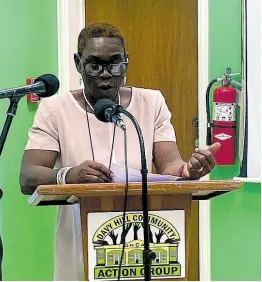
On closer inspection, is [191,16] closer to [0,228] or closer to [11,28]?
[11,28]

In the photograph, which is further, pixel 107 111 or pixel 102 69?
pixel 102 69

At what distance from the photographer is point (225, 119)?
11.3 feet

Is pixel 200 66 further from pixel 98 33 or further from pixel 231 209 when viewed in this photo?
pixel 98 33

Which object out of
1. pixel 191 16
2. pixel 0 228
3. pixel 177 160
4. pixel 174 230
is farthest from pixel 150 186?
pixel 191 16

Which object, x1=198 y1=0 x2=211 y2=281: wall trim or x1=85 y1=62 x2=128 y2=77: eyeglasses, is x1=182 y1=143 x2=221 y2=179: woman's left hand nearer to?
x1=85 y1=62 x2=128 y2=77: eyeglasses

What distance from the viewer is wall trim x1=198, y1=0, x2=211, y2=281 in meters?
3.67

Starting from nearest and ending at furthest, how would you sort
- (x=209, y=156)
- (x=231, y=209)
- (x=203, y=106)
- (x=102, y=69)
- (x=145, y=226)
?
1. (x=145, y=226)
2. (x=209, y=156)
3. (x=102, y=69)
4. (x=231, y=209)
5. (x=203, y=106)

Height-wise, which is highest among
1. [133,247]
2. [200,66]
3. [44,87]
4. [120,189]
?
[200,66]

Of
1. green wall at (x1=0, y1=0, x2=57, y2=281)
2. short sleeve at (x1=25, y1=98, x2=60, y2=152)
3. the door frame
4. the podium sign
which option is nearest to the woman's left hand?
the podium sign

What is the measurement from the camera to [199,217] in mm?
3771

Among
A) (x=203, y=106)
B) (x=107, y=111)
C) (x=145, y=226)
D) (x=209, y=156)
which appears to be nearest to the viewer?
(x=145, y=226)

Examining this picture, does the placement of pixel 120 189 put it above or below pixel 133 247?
above

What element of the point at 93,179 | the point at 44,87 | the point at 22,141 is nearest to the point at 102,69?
the point at 44,87

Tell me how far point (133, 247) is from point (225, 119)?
199 centimetres
